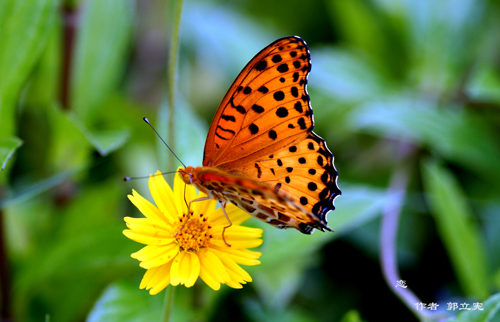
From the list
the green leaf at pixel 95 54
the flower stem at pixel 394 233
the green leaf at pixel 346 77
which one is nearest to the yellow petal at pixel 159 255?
the flower stem at pixel 394 233

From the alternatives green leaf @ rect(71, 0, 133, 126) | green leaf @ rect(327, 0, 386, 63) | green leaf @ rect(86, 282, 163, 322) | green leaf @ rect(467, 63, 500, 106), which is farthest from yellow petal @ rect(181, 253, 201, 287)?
green leaf @ rect(327, 0, 386, 63)

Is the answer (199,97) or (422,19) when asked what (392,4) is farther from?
(199,97)

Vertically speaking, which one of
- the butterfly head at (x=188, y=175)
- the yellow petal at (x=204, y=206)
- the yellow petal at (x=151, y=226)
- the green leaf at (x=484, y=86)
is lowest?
the yellow petal at (x=151, y=226)

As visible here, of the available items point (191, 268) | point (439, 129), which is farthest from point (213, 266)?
point (439, 129)

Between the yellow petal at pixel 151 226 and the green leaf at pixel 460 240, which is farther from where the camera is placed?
the green leaf at pixel 460 240

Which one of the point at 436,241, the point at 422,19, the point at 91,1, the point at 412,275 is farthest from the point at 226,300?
the point at 422,19

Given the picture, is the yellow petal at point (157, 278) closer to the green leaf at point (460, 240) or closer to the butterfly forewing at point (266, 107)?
the butterfly forewing at point (266, 107)

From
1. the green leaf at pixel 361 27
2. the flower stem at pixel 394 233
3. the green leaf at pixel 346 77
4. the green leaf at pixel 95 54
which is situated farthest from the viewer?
the green leaf at pixel 361 27
